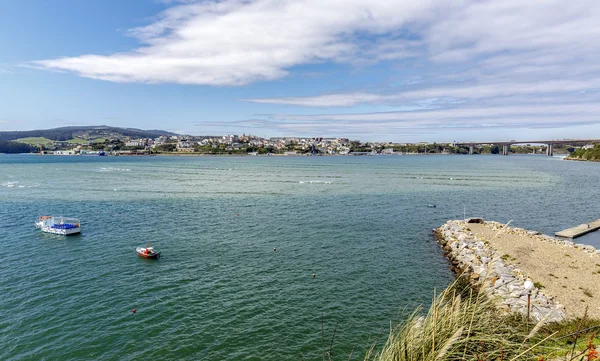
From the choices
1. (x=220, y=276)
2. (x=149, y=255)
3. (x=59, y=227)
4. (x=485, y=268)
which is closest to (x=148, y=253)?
(x=149, y=255)

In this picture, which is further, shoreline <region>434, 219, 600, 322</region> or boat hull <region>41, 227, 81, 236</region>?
boat hull <region>41, 227, 81, 236</region>

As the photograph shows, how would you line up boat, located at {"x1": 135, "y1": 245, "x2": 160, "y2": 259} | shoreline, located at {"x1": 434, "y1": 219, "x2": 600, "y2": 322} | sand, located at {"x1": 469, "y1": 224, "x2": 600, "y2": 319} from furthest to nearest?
boat, located at {"x1": 135, "y1": 245, "x2": 160, "y2": 259} → sand, located at {"x1": 469, "y1": 224, "x2": 600, "y2": 319} → shoreline, located at {"x1": 434, "y1": 219, "x2": 600, "y2": 322}

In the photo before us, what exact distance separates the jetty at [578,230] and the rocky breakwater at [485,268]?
5.85 meters

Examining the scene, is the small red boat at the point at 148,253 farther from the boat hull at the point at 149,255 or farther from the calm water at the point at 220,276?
the calm water at the point at 220,276

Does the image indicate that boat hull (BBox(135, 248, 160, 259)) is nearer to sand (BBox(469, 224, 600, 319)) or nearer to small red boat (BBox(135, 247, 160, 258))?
small red boat (BBox(135, 247, 160, 258))

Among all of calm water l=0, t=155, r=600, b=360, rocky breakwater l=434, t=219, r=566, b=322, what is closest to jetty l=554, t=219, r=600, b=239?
calm water l=0, t=155, r=600, b=360

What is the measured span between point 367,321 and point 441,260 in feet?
40.1

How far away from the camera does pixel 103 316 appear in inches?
747

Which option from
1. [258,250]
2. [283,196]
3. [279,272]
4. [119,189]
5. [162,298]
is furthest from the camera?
[119,189]

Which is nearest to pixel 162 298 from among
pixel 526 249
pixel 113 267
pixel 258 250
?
pixel 113 267

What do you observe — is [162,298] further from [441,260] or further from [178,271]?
[441,260]

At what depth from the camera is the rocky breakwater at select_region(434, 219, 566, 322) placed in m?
16.8

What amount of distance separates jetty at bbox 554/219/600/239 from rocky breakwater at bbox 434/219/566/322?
585 cm

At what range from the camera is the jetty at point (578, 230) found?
Answer: 33.8m
